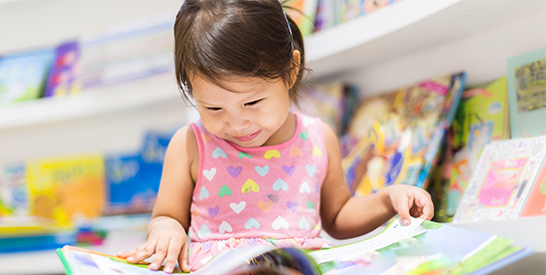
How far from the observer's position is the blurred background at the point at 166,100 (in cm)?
78

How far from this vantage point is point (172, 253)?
57 cm

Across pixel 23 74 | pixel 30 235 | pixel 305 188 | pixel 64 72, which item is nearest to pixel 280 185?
pixel 305 188

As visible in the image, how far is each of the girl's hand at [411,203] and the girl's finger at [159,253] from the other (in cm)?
34

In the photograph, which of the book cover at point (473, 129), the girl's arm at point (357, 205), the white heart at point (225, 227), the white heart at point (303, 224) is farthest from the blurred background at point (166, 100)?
the white heart at point (225, 227)

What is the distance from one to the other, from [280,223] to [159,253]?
0.23 metres

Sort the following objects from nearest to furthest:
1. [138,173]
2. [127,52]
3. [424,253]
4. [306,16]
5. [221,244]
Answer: [424,253] < [221,244] < [306,16] < [127,52] < [138,173]

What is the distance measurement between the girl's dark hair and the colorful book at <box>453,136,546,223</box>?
0.38m

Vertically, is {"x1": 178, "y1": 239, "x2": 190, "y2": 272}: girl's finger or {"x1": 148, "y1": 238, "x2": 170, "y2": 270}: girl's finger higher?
{"x1": 148, "y1": 238, "x2": 170, "y2": 270}: girl's finger

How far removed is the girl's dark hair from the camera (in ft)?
1.96

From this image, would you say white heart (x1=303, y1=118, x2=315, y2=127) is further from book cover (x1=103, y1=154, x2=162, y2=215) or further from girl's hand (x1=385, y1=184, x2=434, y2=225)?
book cover (x1=103, y1=154, x2=162, y2=215)

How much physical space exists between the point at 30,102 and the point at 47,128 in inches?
7.4

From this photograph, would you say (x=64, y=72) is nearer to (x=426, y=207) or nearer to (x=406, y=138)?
(x=406, y=138)

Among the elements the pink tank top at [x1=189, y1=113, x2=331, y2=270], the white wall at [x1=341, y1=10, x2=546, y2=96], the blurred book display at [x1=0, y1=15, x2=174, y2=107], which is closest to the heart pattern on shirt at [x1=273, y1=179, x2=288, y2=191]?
the pink tank top at [x1=189, y1=113, x2=331, y2=270]

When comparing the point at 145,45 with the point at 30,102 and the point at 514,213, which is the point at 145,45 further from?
the point at 514,213
